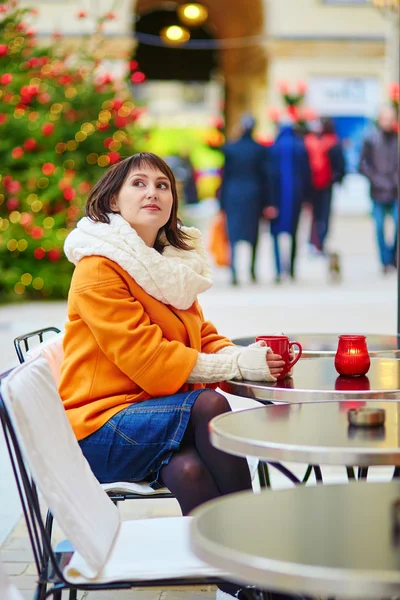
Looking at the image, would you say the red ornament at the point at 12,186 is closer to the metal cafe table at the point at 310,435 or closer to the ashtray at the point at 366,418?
the metal cafe table at the point at 310,435

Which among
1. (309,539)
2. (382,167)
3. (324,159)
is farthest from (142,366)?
(382,167)

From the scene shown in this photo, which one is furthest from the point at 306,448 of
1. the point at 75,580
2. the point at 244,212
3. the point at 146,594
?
the point at 244,212

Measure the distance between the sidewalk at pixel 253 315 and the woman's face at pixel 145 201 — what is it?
1.16 meters

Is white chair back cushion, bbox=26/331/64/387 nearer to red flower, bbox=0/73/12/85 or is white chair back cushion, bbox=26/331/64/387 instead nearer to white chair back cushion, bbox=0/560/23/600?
white chair back cushion, bbox=0/560/23/600

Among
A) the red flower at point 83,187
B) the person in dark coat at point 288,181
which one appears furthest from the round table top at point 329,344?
the person in dark coat at point 288,181

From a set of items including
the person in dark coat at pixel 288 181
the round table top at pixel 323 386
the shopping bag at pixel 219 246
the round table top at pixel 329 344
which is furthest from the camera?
the shopping bag at pixel 219 246

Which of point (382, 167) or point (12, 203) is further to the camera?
point (382, 167)

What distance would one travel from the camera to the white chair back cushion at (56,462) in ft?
6.98

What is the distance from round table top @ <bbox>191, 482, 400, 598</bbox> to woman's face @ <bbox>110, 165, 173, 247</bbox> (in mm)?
1412

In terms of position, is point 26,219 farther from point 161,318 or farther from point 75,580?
point 75,580

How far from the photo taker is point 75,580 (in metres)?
2.18

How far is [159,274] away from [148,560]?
952 millimetres

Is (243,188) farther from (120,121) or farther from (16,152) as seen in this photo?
(16,152)

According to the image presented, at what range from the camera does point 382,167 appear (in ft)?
44.4
